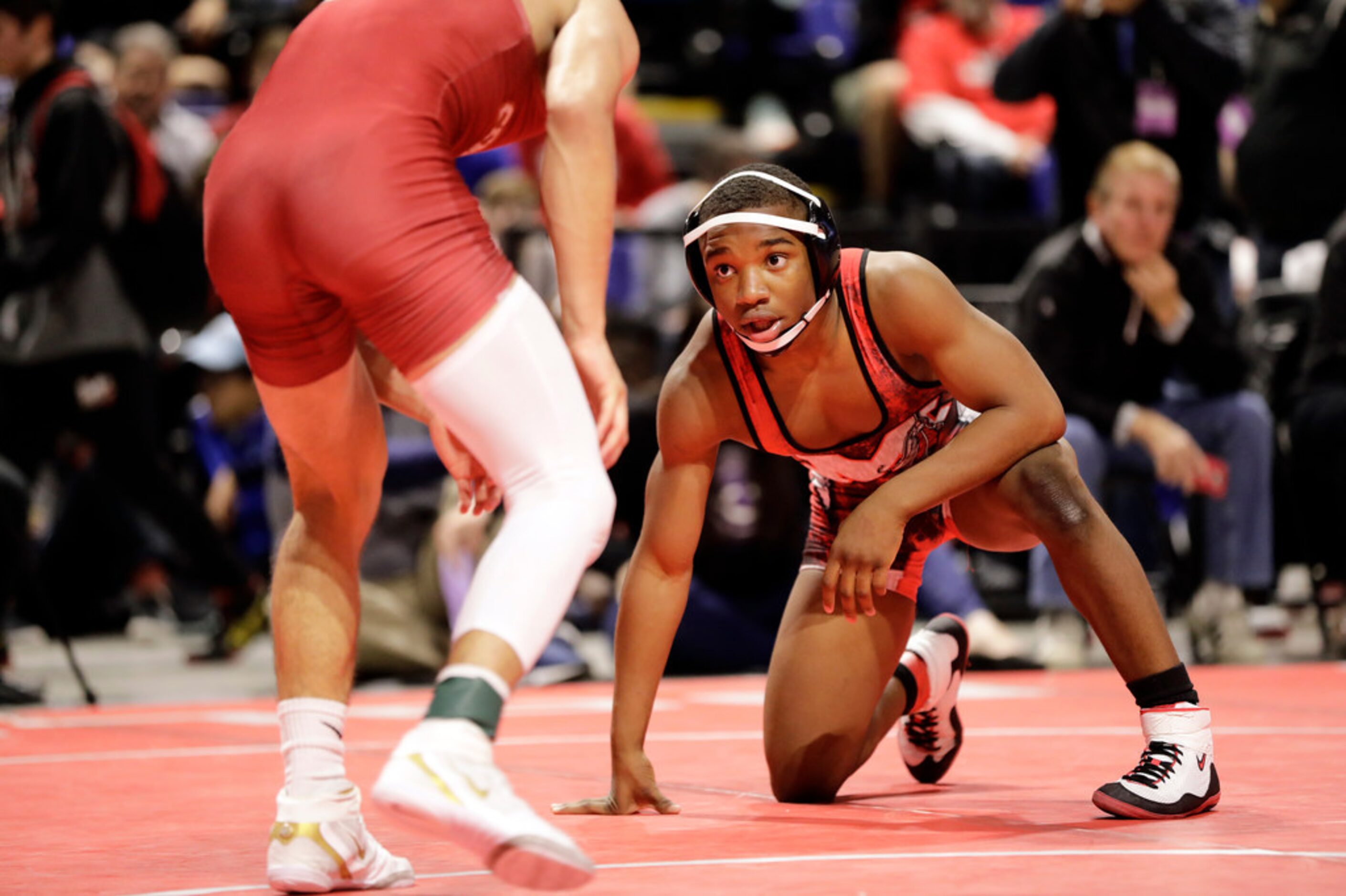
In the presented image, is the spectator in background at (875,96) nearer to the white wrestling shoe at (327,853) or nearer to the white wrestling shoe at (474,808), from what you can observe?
the white wrestling shoe at (327,853)

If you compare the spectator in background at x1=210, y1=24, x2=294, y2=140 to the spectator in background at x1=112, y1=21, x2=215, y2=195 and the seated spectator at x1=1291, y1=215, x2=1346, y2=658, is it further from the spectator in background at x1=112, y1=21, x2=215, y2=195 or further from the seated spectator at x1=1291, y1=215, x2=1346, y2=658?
the seated spectator at x1=1291, y1=215, x2=1346, y2=658

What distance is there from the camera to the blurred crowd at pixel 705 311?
6.26 meters

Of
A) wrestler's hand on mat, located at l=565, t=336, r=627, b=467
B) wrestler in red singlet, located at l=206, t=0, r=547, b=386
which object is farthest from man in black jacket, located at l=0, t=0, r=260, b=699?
wrestler's hand on mat, located at l=565, t=336, r=627, b=467

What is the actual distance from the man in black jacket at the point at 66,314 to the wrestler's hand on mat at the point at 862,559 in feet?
11.5

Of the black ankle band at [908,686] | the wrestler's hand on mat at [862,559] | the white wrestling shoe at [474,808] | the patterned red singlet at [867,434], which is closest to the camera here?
the white wrestling shoe at [474,808]

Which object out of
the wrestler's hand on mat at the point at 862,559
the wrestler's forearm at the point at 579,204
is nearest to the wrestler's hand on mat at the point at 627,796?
the wrestler's hand on mat at the point at 862,559

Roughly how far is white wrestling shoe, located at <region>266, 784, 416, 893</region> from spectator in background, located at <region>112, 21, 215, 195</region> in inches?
193

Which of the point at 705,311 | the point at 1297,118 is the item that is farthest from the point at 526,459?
the point at 1297,118

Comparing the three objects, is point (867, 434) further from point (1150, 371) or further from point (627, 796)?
point (1150, 371)

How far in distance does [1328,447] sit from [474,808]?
5105 mm

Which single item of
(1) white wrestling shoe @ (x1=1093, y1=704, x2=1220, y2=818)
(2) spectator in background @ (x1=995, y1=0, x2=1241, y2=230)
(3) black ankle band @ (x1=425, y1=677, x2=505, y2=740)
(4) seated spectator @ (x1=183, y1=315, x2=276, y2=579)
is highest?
(2) spectator in background @ (x1=995, y1=0, x2=1241, y2=230)

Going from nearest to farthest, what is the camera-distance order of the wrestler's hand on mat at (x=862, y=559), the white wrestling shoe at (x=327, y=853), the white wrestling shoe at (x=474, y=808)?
1. the white wrestling shoe at (x=474, y=808)
2. the white wrestling shoe at (x=327, y=853)
3. the wrestler's hand on mat at (x=862, y=559)

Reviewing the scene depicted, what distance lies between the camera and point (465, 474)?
9.48ft

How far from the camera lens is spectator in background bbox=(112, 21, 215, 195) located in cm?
753
